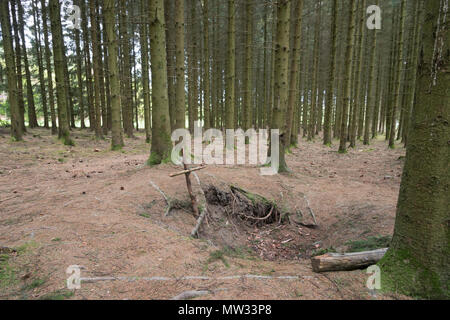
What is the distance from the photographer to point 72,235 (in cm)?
367

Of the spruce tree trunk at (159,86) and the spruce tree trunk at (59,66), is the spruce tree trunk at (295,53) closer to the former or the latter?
the spruce tree trunk at (159,86)

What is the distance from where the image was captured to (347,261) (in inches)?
118

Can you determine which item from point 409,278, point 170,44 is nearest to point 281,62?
point 409,278

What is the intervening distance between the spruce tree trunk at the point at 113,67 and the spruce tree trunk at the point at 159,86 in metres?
4.32

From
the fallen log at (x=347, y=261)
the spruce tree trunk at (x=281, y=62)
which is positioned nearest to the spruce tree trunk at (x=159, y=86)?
the spruce tree trunk at (x=281, y=62)

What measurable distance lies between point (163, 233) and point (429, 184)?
3.54 metres

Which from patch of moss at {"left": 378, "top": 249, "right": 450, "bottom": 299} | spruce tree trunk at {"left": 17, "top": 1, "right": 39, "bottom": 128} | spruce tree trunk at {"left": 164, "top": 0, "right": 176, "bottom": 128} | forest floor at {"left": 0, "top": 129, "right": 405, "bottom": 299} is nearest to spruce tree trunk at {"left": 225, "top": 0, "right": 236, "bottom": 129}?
spruce tree trunk at {"left": 164, "top": 0, "right": 176, "bottom": 128}

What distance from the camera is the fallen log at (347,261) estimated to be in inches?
117

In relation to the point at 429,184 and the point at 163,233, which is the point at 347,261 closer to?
the point at 429,184

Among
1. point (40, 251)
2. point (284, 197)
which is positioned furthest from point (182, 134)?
point (40, 251)

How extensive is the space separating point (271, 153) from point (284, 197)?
2.11m

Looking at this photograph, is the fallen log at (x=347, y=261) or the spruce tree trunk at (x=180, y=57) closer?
the fallen log at (x=347, y=261)

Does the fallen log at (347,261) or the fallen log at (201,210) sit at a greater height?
the fallen log at (347,261)
